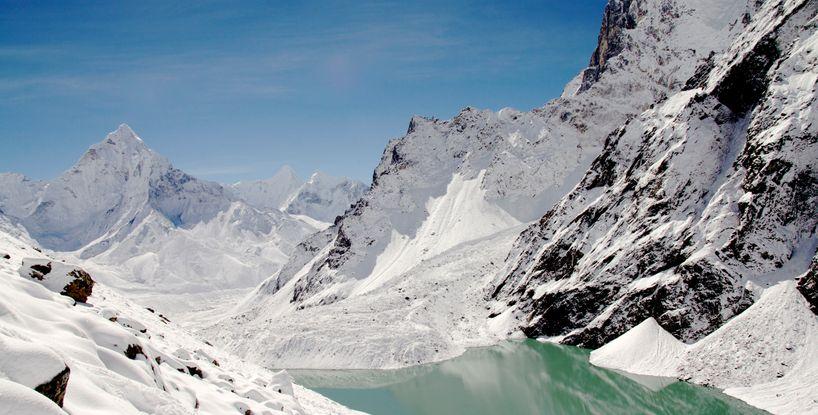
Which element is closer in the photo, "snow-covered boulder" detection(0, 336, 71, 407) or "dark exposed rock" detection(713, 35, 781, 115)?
"snow-covered boulder" detection(0, 336, 71, 407)

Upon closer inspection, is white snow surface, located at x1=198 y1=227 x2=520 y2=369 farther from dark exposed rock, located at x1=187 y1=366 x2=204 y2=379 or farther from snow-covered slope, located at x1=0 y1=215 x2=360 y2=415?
dark exposed rock, located at x1=187 y1=366 x2=204 y2=379

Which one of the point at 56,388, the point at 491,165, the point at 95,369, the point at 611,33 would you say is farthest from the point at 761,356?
the point at 611,33

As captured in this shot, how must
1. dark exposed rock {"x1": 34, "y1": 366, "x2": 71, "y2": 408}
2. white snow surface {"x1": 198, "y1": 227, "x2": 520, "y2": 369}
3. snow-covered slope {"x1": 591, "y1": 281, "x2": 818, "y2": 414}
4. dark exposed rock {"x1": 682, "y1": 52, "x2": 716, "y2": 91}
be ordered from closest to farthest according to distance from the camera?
dark exposed rock {"x1": 34, "y1": 366, "x2": 71, "y2": 408}, snow-covered slope {"x1": 591, "y1": 281, "x2": 818, "y2": 414}, white snow surface {"x1": 198, "y1": 227, "x2": 520, "y2": 369}, dark exposed rock {"x1": 682, "y1": 52, "x2": 716, "y2": 91}

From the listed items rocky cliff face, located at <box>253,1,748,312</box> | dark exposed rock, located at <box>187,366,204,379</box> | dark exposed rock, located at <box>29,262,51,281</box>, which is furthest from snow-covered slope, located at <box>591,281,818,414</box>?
rocky cliff face, located at <box>253,1,748,312</box>

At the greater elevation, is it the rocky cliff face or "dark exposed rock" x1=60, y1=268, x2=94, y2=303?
the rocky cliff face

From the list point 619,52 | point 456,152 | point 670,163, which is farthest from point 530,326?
point 619,52

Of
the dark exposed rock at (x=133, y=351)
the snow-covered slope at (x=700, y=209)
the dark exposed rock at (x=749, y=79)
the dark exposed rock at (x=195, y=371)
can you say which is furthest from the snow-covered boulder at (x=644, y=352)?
the dark exposed rock at (x=133, y=351)

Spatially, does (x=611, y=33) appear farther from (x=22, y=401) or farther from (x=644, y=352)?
(x=22, y=401)

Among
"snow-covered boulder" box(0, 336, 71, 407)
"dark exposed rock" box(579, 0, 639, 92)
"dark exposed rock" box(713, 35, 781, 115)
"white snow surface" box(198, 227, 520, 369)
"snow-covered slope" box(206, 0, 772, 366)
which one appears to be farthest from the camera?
"dark exposed rock" box(579, 0, 639, 92)
